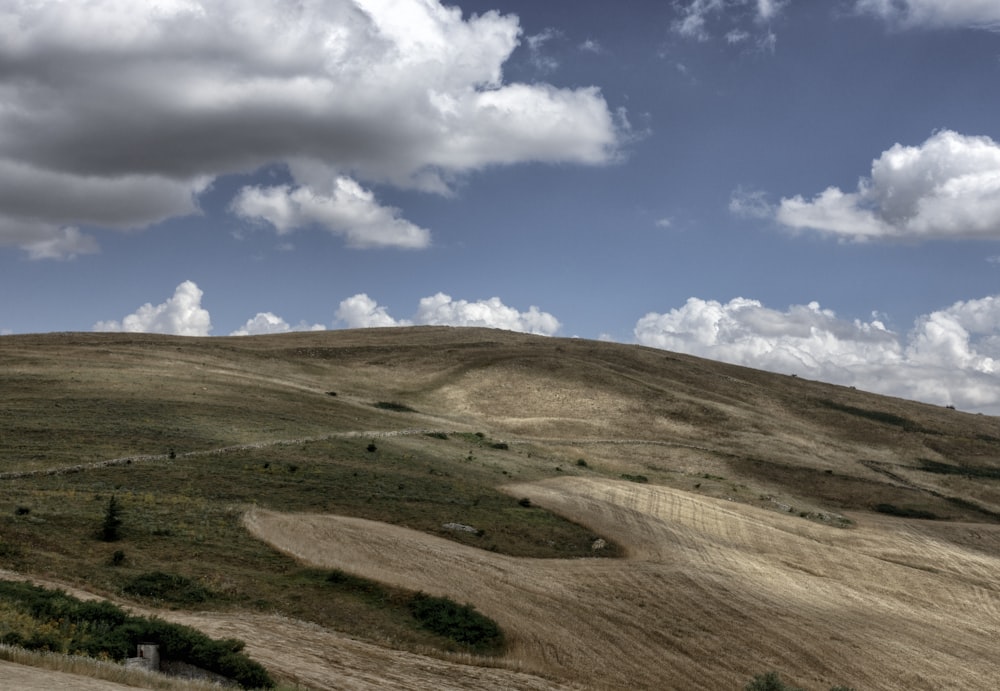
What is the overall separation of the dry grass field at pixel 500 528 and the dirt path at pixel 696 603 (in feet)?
0.53

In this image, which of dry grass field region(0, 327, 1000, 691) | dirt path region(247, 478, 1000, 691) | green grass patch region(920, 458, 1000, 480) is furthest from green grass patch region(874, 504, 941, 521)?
dirt path region(247, 478, 1000, 691)

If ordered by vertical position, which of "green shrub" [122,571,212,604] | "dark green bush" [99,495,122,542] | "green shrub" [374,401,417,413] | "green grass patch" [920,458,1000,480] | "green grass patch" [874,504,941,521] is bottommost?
"green grass patch" [874,504,941,521]

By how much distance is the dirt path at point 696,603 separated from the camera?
2945 cm

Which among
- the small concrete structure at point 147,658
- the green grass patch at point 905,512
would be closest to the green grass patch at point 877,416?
the green grass patch at point 905,512

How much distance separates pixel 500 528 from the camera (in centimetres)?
4412

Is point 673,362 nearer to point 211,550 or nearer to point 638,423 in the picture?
point 638,423

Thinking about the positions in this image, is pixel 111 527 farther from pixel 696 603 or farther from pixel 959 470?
pixel 959 470

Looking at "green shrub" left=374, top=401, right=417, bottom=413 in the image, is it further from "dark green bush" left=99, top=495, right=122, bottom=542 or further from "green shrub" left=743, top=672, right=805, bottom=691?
"green shrub" left=743, top=672, right=805, bottom=691

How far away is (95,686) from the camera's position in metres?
15.6

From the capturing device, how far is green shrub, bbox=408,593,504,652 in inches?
1098

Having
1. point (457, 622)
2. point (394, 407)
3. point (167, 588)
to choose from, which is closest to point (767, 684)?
point (457, 622)

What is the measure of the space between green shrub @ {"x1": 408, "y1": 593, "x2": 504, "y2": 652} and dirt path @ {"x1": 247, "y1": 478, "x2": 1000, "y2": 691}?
91cm

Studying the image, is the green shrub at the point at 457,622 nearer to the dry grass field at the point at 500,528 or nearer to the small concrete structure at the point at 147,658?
the dry grass field at the point at 500,528

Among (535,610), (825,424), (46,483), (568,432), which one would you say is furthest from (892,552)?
(825,424)
